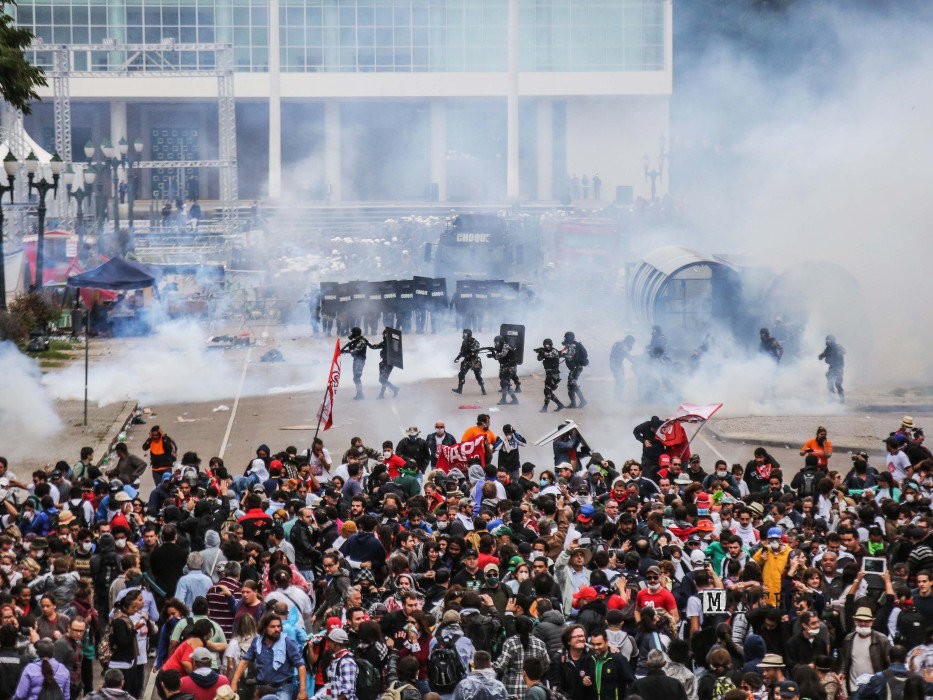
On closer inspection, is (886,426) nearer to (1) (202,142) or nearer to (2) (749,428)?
(2) (749,428)

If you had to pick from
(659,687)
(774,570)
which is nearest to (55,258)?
(774,570)

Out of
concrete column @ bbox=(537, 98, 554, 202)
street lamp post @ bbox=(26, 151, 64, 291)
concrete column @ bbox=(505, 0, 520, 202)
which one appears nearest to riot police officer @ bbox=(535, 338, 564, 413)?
street lamp post @ bbox=(26, 151, 64, 291)

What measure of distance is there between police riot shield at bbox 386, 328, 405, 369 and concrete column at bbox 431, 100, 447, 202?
50372 millimetres

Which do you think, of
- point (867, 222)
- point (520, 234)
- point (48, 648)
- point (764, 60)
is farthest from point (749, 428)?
point (764, 60)

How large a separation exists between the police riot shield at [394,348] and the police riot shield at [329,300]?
9.93 meters

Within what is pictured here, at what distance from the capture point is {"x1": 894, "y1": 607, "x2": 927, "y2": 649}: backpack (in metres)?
10.8

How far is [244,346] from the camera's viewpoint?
3544 centimetres

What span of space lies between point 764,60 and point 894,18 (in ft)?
34.7

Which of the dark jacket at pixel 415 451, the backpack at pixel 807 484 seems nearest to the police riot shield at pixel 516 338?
the dark jacket at pixel 415 451

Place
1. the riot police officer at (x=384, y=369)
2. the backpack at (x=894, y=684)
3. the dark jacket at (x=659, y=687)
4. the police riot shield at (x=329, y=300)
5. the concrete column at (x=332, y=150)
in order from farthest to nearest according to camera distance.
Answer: the concrete column at (x=332, y=150) → the police riot shield at (x=329, y=300) → the riot police officer at (x=384, y=369) → the backpack at (x=894, y=684) → the dark jacket at (x=659, y=687)

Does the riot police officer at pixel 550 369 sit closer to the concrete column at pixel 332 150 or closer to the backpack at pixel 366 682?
the backpack at pixel 366 682

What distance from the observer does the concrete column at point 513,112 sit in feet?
241

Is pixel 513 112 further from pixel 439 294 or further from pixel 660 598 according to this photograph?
pixel 660 598

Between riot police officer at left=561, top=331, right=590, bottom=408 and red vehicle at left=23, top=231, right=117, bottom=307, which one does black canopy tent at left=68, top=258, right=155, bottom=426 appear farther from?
riot police officer at left=561, top=331, right=590, bottom=408
